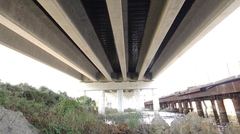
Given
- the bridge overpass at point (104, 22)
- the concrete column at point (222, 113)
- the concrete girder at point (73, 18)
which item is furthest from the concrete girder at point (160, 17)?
the concrete column at point (222, 113)

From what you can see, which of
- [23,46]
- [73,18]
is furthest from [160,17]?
[23,46]

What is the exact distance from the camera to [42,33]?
9031mm

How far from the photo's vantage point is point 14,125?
16.0 feet

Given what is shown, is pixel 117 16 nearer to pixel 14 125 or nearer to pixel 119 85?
pixel 14 125

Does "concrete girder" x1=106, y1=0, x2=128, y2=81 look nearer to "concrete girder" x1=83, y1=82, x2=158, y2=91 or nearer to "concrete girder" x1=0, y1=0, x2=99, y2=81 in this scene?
"concrete girder" x1=0, y1=0, x2=99, y2=81

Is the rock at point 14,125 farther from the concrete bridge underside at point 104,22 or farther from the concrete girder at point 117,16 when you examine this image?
the concrete girder at point 117,16

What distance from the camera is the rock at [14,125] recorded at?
181 inches

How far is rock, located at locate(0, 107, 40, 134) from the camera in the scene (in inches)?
181

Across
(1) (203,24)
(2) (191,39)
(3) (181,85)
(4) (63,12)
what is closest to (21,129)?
(4) (63,12)

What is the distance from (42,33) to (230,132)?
9.74 meters

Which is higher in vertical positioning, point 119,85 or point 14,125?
point 119,85

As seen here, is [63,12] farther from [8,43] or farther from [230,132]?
[230,132]

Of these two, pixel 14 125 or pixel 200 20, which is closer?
pixel 14 125

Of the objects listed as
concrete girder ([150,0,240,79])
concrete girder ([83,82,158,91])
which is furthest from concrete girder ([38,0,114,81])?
concrete girder ([83,82,158,91])
